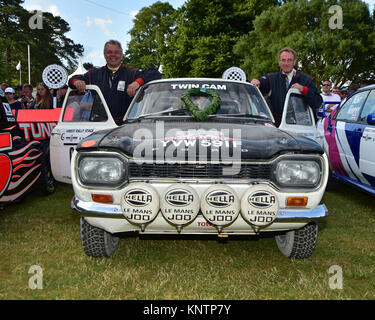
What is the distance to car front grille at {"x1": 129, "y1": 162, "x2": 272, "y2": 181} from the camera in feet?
8.79

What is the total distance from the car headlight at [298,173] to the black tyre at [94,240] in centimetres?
150

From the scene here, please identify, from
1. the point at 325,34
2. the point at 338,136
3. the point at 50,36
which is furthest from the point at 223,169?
the point at 50,36

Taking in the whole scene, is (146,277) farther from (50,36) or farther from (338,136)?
(50,36)

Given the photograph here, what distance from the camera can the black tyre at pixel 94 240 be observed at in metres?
3.15

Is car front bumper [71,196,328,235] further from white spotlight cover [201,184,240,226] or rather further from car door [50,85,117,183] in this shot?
car door [50,85,117,183]

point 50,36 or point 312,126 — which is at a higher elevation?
point 50,36

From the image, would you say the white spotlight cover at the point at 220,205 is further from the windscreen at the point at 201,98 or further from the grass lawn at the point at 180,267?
the windscreen at the point at 201,98

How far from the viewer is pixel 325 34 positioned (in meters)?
26.4

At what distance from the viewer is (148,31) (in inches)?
1882

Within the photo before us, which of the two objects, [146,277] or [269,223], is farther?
[146,277]

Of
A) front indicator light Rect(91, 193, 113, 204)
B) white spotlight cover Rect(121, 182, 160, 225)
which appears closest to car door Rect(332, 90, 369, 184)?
white spotlight cover Rect(121, 182, 160, 225)

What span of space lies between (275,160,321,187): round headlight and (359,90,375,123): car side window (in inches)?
103
